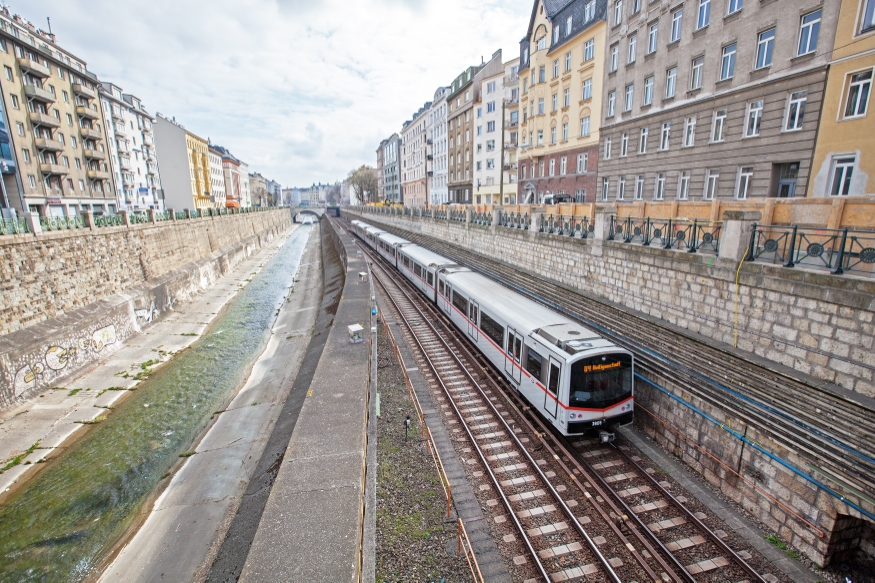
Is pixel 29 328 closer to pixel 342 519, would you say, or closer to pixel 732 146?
pixel 342 519

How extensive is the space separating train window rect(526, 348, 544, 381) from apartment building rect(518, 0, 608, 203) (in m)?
21.1

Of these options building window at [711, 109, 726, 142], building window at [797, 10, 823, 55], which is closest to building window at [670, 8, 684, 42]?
building window at [711, 109, 726, 142]

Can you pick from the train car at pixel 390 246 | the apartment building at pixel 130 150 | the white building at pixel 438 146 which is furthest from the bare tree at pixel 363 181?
the train car at pixel 390 246

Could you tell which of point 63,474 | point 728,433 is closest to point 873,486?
point 728,433

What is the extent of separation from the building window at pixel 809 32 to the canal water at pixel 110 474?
26712 mm

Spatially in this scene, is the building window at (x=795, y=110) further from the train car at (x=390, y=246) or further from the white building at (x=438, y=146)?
the white building at (x=438, y=146)

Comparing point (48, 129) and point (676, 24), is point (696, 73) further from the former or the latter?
point (48, 129)

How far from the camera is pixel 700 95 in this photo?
18422 mm

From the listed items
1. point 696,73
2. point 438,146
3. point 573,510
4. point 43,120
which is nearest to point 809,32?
point 696,73

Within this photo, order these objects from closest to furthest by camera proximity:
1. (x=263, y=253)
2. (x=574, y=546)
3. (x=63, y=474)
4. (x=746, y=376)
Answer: (x=574, y=546), (x=746, y=376), (x=63, y=474), (x=263, y=253)

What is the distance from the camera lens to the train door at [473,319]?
15.4 m

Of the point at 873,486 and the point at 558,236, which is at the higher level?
the point at 558,236

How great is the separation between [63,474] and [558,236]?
67.0 feet

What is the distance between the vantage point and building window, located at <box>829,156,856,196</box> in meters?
13.4
